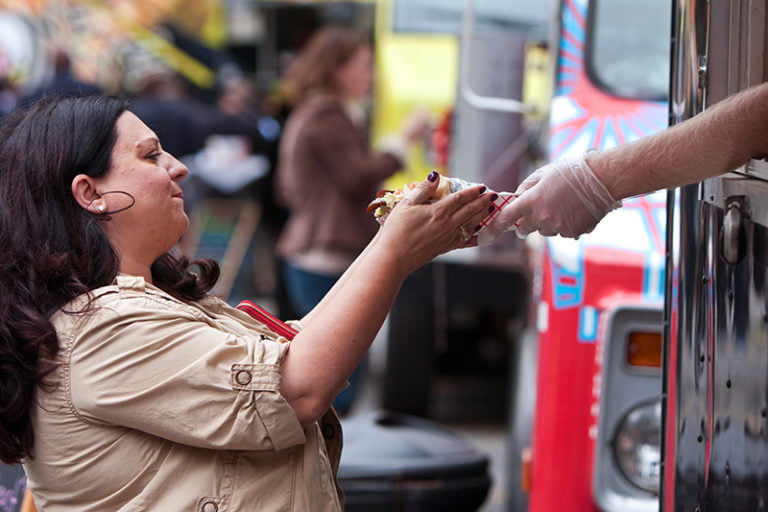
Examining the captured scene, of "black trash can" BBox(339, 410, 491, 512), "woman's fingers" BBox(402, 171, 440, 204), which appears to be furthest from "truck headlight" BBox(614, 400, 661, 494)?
"woman's fingers" BBox(402, 171, 440, 204)

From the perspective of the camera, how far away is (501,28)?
4949 millimetres

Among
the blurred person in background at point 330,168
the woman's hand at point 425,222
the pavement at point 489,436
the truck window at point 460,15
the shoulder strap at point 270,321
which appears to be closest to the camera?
the woman's hand at point 425,222

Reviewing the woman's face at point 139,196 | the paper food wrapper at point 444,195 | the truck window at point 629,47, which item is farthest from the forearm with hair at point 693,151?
the truck window at point 629,47

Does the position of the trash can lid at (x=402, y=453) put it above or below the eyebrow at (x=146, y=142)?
below

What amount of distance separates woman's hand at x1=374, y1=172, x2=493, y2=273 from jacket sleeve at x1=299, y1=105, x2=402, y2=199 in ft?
10.4

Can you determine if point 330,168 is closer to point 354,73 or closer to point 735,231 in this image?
point 354,73

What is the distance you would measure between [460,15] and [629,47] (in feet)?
4.60

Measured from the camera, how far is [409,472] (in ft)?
12.0

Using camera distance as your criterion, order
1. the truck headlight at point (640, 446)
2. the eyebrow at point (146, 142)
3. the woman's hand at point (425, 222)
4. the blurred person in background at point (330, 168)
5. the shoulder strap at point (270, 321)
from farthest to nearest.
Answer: the blurred person in background at point (330, 168), the truck headlight at point (640, 446), the shoulder strap at point (270, 321), the eyebrow at point (146, 142), the woman's hand at point (425, 222)

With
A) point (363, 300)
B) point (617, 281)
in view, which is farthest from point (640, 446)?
point (363, 300)

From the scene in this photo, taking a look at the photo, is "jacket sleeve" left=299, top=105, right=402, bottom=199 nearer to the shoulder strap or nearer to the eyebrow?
the shoulder strap

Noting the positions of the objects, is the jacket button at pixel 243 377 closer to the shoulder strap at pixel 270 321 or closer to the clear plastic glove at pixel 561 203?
the shoulder strap at pixel 270 321

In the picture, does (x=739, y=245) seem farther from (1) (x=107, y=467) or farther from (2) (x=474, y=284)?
(2) (x=474, y=284)

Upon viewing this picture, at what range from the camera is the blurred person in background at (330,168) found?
505 centimetres
